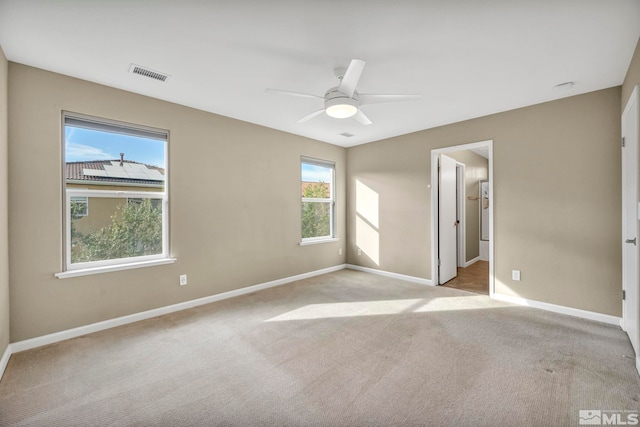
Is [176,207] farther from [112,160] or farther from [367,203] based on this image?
[367,203]

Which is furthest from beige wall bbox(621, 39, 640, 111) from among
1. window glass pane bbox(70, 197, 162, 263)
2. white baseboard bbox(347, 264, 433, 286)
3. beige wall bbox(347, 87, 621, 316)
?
window glass pane bbox(70, 197, 162, 263)

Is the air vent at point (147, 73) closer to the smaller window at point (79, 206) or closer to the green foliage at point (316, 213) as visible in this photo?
the smaller window at point (79, 206)

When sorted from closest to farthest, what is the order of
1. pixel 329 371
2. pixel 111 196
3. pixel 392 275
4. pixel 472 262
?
1. pixel 329 371
2. pixel 111 196
3. pixel 392 275
4. pixel 472 262

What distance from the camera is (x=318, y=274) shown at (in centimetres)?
516

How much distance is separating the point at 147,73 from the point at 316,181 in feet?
10.3

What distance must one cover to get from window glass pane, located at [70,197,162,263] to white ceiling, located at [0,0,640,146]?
1273 millimetres

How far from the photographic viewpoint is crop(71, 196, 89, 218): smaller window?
2768mm

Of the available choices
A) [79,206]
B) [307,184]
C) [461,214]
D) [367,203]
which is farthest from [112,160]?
[461,214]

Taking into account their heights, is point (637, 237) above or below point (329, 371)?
above

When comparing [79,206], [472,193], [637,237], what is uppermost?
[472,193]

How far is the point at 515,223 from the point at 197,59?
159 inches

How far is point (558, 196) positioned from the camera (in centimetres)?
329

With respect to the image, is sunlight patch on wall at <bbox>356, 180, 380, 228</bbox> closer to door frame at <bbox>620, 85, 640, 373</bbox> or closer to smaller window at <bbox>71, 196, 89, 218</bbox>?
door frame at <bbox>620, 85, 640, 373</bbox>

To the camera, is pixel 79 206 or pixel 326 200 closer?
pixel 79 206
